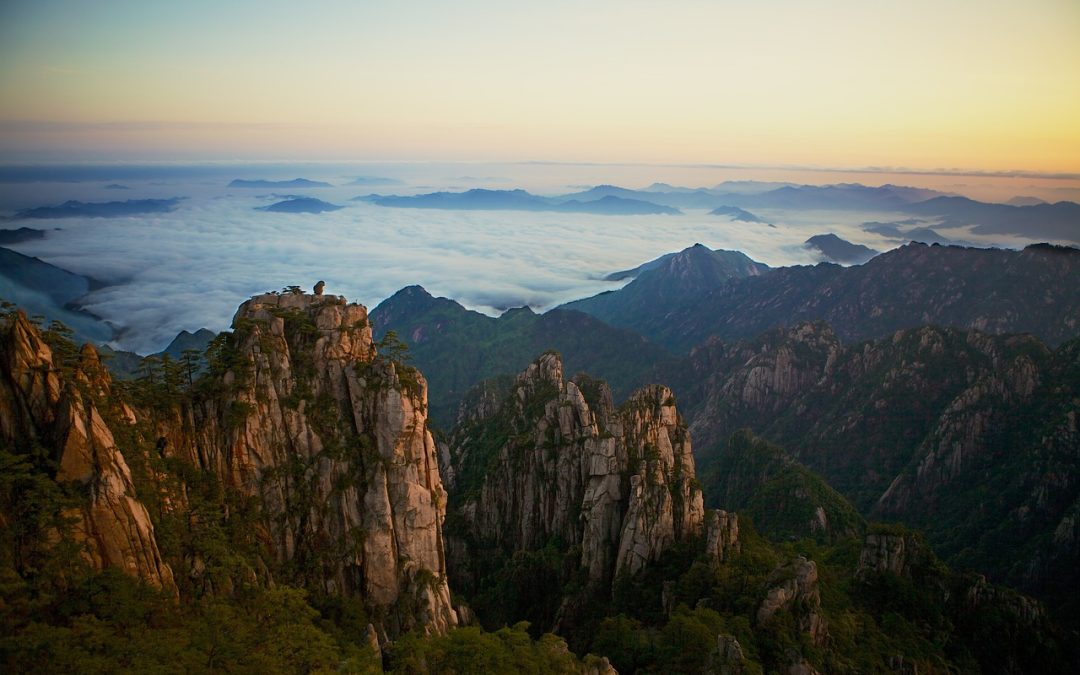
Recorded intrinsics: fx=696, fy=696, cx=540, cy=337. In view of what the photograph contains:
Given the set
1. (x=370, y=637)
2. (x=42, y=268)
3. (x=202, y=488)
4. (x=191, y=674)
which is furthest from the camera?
(x=42, y=268)

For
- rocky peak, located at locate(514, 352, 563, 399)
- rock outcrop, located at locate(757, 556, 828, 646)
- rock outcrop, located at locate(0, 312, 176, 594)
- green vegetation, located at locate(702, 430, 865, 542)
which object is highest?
rock outcrop, located at locate(0, 312, 176, 594)

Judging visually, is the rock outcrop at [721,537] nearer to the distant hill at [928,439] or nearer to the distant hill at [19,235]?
the distant hill at [928,439]

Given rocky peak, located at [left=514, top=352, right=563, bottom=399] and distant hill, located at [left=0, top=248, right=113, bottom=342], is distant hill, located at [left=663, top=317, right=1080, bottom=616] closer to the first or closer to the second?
rocky peak, located at [left=514, top=352, right=563, bottom=399]

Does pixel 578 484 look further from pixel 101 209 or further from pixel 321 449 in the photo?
pixel 101 209

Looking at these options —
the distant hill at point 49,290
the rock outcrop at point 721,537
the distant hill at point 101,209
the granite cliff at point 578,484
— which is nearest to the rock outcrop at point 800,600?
the rock outcrop at point 721,537

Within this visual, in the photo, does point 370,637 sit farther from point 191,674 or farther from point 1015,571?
point 1015,571

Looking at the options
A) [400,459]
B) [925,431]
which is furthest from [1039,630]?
[925,431]

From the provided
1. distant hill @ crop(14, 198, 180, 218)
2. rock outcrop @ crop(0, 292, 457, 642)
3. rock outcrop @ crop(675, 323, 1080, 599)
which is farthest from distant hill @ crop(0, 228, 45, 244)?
rock outcrop @ crop(675, 323, 1080, 599)
